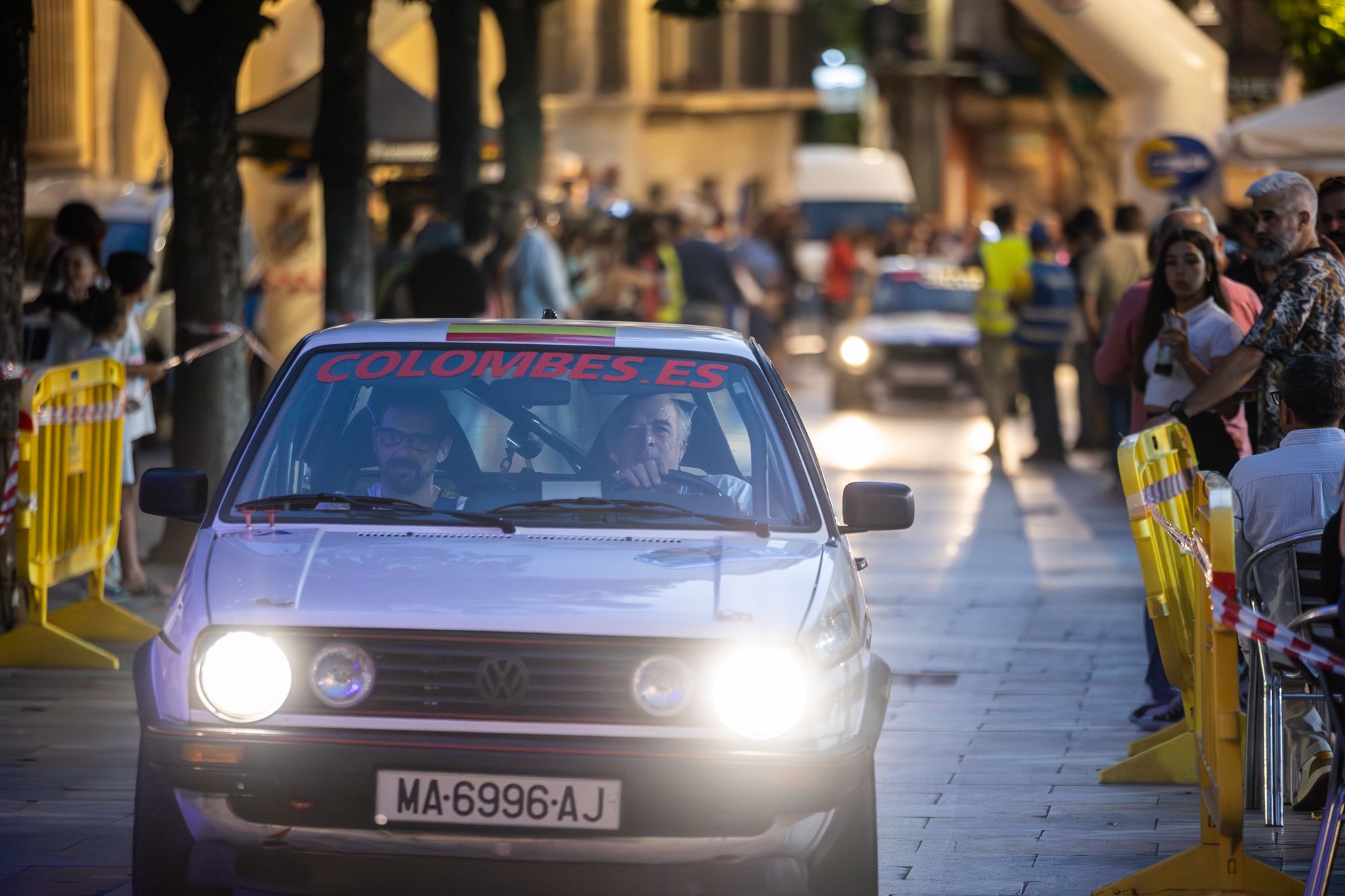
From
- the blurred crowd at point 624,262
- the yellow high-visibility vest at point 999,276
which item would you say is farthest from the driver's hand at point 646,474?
the yellow high-visibility vest at point 999,276

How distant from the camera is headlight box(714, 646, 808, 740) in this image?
477 cm

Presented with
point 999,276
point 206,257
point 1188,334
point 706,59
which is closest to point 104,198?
point 206,257

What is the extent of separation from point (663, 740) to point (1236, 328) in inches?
187

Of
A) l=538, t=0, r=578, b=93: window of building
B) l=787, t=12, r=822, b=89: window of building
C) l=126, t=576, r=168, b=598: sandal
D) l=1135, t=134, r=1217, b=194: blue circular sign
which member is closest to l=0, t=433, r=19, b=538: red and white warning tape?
l=126, t=576, r=168, b=598: sandal

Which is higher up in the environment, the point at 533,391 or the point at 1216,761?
the point at 533,391

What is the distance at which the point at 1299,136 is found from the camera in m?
15.5

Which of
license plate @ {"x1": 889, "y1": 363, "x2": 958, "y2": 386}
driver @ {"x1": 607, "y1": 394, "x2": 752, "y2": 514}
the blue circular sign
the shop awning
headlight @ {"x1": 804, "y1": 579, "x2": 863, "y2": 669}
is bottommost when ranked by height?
license plate @ {"x1": 889, "y1": 363, "x2": 958, "y2": 386}

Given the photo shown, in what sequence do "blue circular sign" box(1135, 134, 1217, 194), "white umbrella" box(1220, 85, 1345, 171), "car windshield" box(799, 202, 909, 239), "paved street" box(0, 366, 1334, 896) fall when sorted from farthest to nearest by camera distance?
"car windshield" box(799, 202, 909, 239) → "blue circular sign" box(1135, 134, 1217, 194) → "white umbrella" box(1220, 85, 1345, 171) → "paved street" box(0, 366, 1334, 896)

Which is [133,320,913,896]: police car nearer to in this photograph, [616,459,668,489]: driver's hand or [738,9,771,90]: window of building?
[616,459,668,489]: driver's hand

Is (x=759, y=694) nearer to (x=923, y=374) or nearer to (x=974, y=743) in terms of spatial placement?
(x=974, y=743)

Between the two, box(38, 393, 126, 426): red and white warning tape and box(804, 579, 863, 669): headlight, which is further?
box(38, 393, 126, 426): red and white warning tape

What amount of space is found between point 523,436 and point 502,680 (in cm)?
137

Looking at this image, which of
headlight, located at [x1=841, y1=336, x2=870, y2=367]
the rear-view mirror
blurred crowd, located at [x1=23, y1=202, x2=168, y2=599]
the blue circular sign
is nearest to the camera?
the rear-view mirror

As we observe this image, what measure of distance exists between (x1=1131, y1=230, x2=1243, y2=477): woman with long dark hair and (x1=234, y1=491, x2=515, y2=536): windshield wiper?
13.3 ft
